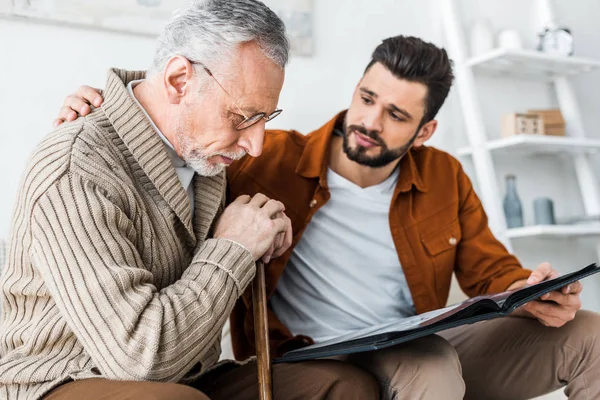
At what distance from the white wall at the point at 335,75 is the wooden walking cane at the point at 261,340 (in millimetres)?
914

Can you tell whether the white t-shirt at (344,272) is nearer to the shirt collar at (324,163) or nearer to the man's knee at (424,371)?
the shirt collar at (324,163)

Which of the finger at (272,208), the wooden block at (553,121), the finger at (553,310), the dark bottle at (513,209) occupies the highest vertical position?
the finger at (272,208)

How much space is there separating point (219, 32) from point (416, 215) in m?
0.87

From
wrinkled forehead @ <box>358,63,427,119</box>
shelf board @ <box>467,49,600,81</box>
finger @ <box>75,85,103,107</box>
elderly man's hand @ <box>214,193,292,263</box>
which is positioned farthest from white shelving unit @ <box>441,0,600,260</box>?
finger @ <box>75,85,103,107</box>

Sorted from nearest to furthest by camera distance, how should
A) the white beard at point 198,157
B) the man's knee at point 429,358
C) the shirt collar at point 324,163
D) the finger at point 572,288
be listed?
1. the white beard at point 198,157
2. the man's knee at point 429,358
3. the finger at point 572,288
4. the shirt collar at point 324,163

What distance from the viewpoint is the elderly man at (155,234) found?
1.15 m

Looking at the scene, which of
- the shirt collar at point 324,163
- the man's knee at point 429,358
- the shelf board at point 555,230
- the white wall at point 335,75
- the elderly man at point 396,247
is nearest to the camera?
the man's knee at point 429,358

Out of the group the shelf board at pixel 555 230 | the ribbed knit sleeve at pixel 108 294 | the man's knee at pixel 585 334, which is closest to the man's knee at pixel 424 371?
the man's knee at pixel 585 334

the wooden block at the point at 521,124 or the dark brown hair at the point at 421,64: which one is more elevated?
the dark brown hair at the point at 421,64

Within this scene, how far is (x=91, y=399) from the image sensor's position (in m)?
1.12

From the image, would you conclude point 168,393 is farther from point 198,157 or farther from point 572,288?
point 572,288

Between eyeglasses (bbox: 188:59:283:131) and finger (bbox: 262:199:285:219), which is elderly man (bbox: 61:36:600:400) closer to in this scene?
finger (bbox: 262:199:285:219)

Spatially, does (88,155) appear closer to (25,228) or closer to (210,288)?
(25,228)

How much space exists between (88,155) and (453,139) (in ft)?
6.86
